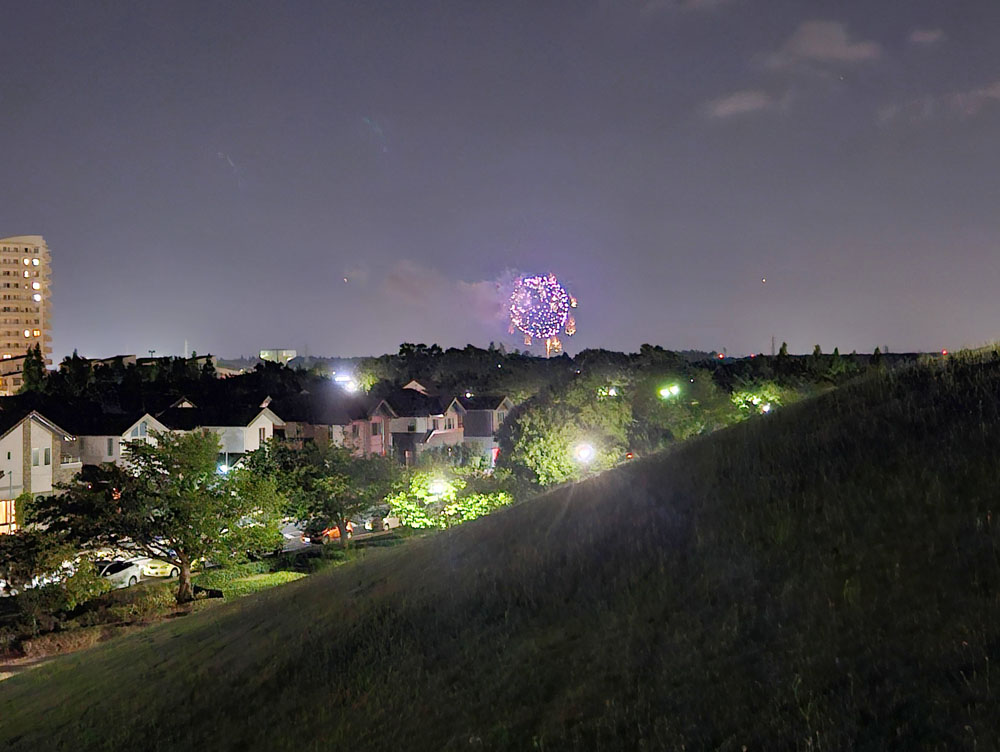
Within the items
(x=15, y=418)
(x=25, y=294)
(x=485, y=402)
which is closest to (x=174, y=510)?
(x=15, y=418)

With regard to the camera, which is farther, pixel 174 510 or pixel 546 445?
pixel 546 445

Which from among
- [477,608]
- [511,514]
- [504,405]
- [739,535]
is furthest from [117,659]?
[504,405]

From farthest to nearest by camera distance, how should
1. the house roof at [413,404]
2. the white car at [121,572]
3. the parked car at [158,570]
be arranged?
the house roof at [413,404] → the parked car at [158,570] → the white car at [121,572]

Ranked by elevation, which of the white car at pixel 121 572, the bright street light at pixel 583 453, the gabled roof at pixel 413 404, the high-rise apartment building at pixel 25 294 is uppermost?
the high-rise apartment building at pixel 25 294

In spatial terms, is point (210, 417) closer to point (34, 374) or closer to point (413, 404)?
point (413, 404)

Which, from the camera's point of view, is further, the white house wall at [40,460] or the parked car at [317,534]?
the white house wall at [40,460]

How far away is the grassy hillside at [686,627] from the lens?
6613 mm

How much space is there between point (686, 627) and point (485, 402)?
262 feet

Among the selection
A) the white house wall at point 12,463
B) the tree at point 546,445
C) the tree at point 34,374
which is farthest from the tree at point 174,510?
the tree at point 34,374

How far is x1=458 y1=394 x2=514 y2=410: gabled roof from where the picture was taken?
8725 centimetres

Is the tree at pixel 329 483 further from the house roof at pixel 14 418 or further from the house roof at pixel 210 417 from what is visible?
the house roof at pixel 210 417

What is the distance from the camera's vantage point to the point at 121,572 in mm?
33000

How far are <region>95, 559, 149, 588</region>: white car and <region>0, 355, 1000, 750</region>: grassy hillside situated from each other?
18195mm

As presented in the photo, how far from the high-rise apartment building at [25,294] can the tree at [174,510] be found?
138 meters
